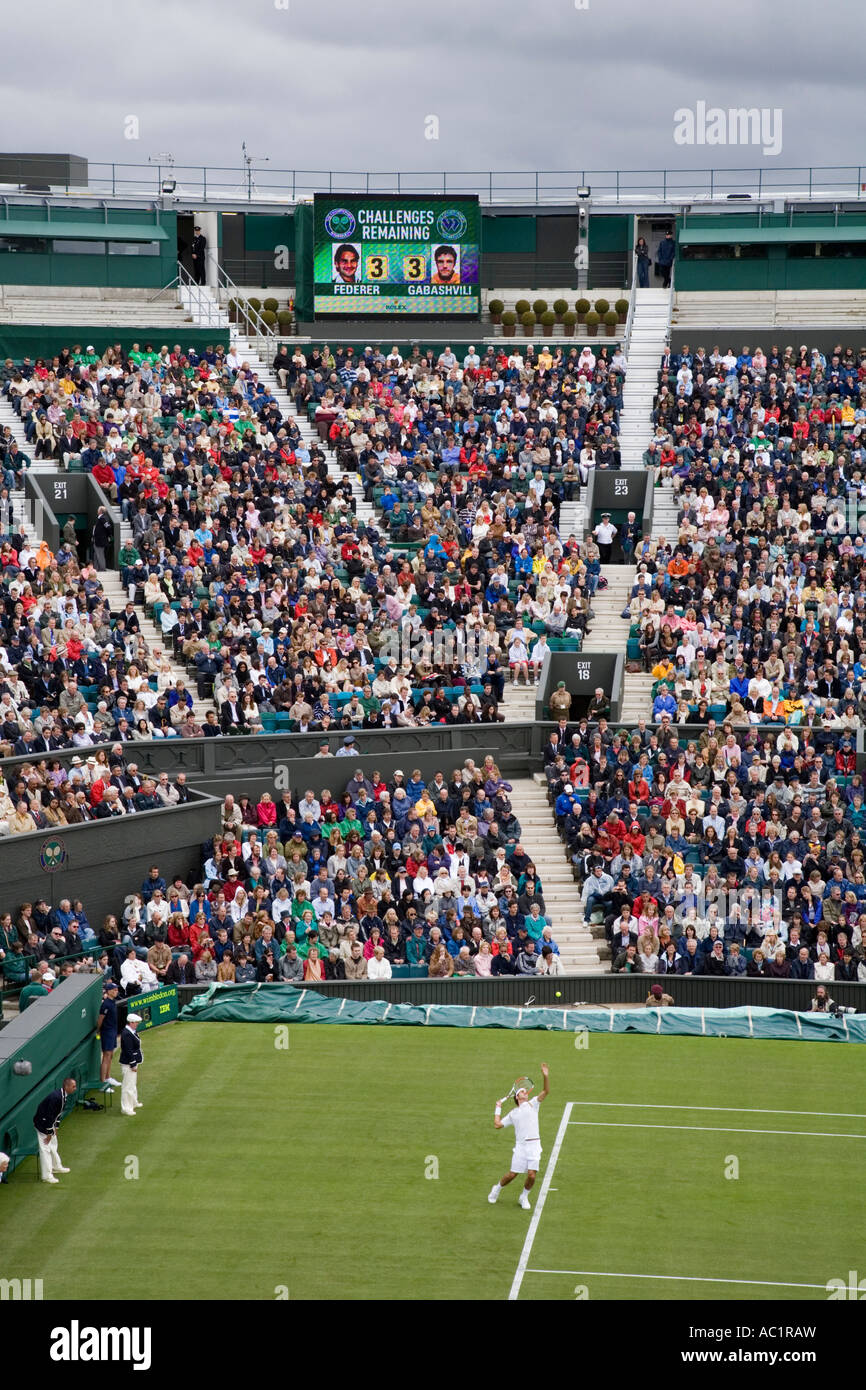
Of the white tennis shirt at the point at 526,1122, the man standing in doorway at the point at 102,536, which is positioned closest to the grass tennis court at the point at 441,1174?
the white tennis shirt at the point at 526,1122

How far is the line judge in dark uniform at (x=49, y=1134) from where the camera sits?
20891 mm

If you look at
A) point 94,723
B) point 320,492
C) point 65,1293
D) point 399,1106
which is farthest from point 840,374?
point 65,1293

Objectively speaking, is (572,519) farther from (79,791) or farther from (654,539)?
(79,791)

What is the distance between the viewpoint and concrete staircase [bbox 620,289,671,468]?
163 ft

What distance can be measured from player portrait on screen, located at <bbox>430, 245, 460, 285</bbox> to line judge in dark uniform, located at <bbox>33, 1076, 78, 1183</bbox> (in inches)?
1513

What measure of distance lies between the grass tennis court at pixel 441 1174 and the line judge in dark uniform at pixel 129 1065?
0.86 ft

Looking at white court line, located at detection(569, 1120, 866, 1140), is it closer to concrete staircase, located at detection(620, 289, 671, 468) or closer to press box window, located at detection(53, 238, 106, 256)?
concrete staircase, located at detection(620, 289, 671, 468)

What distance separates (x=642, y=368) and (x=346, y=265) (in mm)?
9934

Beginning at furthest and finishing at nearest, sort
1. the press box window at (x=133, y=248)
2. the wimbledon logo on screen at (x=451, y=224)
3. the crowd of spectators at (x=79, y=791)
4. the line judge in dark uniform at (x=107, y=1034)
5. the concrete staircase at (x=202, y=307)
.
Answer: the wimbledon logo on screen at (x=451, y=224)
the press box window at (x=133, y=248)
the concrete staircase at (x=202, y=307)
the crowd of spectators at (x=79, y=791)
the line judge in dark uniform at (x=107, y=1034)

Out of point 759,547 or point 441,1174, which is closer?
point 441,1174

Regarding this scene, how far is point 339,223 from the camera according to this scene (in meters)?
54.7

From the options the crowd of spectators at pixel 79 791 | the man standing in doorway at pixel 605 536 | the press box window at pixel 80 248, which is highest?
the press box window at pixel 80 248

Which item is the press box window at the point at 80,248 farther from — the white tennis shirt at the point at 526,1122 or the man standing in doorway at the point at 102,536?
the white tennis shirt at the point at 526,1122

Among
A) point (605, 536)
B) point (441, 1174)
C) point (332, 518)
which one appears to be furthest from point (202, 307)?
point (441, 1174)
